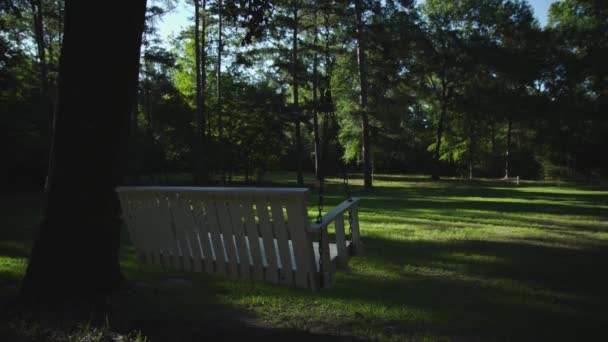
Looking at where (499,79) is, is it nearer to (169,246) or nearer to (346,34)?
(346,34)

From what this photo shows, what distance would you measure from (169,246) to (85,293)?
796 millimetres

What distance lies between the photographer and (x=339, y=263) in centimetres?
365

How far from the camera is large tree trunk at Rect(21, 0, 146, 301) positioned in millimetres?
3303

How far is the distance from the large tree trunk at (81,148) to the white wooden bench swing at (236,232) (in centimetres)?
46

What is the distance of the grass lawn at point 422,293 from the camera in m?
3.24

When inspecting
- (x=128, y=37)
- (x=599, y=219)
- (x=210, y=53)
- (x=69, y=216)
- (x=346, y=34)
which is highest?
(x=210, y=53)

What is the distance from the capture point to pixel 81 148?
3342mm

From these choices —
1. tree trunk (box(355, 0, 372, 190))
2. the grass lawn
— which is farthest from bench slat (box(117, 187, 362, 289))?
tree trunk (box(355, 0, 372, 190))

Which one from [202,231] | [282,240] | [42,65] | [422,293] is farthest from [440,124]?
[282,240]

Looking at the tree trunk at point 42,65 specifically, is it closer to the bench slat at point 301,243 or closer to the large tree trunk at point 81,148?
the large tree trunk at point 81,148

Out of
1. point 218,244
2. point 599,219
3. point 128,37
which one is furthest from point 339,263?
point 599,219

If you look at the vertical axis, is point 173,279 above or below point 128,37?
below

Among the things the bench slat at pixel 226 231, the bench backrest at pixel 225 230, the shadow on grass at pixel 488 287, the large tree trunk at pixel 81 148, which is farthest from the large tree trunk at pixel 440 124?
the large tree trunk at pixel 81 148

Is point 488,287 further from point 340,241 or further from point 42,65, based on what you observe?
point 42,65
